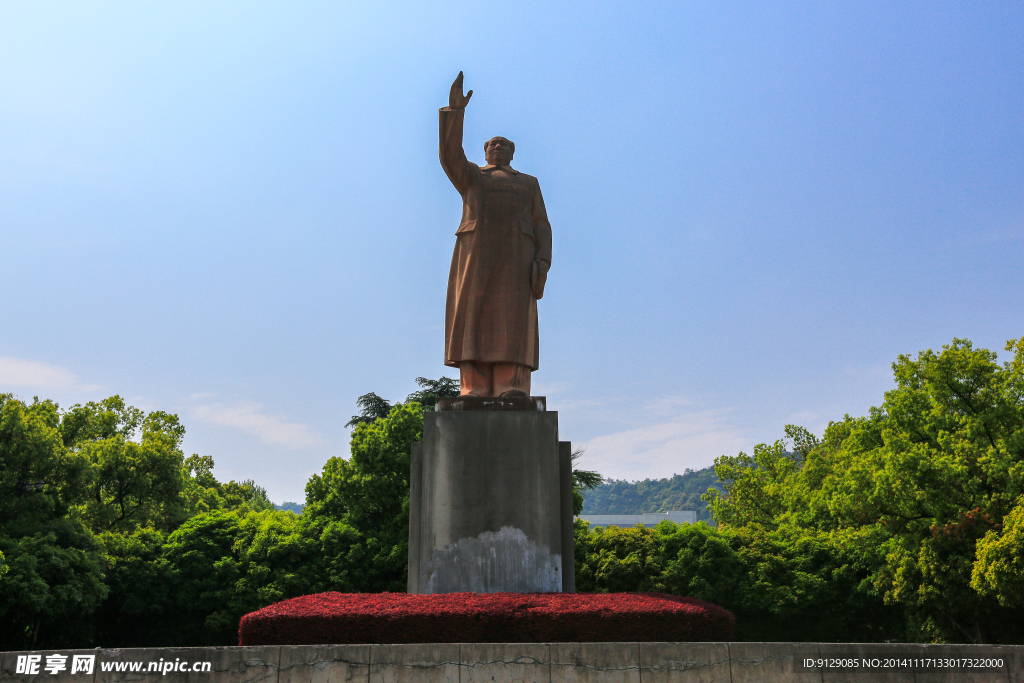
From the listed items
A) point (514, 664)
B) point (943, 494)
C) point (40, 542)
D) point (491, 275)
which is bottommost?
point (514, 664)

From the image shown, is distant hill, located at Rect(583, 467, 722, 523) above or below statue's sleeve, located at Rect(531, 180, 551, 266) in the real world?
above

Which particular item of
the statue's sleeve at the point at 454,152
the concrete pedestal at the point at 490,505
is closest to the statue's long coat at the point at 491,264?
the statue's sleeve at the point at 454,152

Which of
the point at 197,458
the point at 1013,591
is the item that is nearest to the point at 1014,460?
the point at 1013,591

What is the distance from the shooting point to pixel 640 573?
20391 millimetres

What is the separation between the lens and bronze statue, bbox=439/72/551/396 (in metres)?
8.66

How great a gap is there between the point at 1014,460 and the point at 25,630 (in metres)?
22.9

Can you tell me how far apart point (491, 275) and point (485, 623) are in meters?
4.17

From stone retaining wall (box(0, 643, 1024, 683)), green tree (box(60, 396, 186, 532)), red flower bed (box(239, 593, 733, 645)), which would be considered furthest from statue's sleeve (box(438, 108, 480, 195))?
green tree (box(60, 396, 186, 532))

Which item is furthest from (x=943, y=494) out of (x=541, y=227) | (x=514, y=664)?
(x=514, y=664)

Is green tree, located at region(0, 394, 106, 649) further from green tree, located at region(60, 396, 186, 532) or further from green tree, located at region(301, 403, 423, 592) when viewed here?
green tree, located at region(301, 403, 423, 592)

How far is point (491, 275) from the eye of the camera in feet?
28.9

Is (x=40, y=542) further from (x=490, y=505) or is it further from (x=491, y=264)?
(x=491, y=264)

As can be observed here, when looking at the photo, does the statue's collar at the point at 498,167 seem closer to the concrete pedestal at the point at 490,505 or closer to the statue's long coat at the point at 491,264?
the statue's long coat at the point at 491,264

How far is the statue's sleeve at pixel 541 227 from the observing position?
29.8 ft
